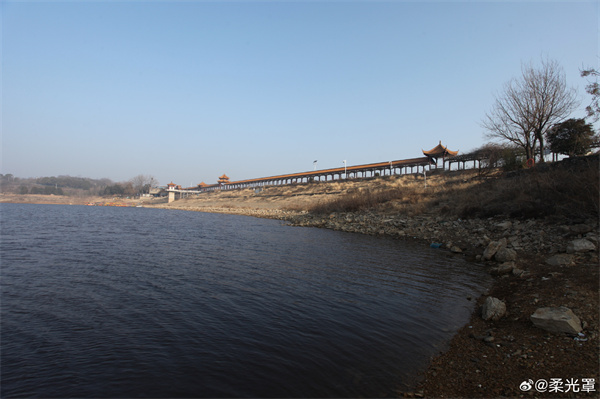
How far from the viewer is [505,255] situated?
1198cm

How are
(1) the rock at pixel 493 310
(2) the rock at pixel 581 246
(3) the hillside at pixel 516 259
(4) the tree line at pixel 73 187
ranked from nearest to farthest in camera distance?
(3) the hillside at pixel 516 259 → (1) the rock at pixel 493 310 → (2) the rock at pixel 581 246 → (4) the tree line at pixel 73 187

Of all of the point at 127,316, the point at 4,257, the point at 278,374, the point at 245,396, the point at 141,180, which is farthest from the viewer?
the point at 141,180

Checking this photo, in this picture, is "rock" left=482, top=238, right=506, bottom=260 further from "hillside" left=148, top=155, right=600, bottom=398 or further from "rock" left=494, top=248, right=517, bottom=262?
"rock" left=494, top=248, right=517, bottom=262

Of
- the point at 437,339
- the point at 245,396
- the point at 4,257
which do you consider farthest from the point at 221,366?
the point at 4,257

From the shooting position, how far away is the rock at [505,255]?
11.6m

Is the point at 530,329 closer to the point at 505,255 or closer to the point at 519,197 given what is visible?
the point at 505,255

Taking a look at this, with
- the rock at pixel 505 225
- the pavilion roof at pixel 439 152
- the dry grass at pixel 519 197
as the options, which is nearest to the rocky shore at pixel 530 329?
the dry grass at pixel 519 197

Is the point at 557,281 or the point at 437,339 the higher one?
the point at 557,281

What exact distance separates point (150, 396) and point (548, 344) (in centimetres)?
672

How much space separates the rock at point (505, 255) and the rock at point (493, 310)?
5.69 metres

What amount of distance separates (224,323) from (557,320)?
679 cm

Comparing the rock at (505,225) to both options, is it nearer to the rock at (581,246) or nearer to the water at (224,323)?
the water at (224,323)

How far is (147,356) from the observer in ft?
18.4

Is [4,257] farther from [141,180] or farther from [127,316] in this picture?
[141,180]
